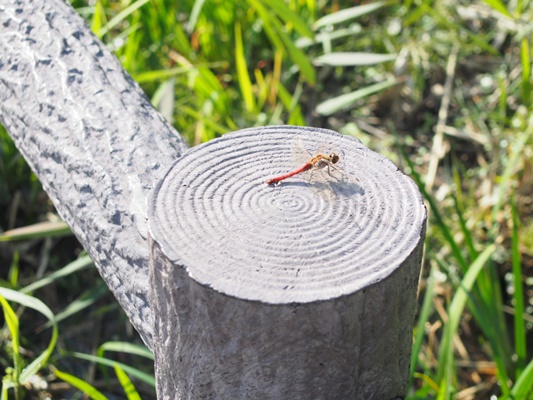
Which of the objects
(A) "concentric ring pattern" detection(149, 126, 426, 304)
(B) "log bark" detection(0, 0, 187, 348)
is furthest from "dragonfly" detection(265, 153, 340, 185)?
(B) "log bark" detection(0, 0, 187, 348)


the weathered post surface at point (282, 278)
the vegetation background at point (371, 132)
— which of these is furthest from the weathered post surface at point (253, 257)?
the vegetation background at point (371, 132)

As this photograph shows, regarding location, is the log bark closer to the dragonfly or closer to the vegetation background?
the dragonfly

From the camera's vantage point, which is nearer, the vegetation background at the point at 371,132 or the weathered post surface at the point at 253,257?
the weathered post surface at the point at 253,257

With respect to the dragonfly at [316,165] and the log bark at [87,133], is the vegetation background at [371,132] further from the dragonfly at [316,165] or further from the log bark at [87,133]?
the dragonfly at [316,165]

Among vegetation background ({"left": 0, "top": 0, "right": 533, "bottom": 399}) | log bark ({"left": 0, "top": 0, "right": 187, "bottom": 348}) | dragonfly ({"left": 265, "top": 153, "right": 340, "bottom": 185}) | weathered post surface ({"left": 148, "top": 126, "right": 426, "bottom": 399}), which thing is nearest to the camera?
weathered post surface ({"left": 148, "top": 126, "right": 426, "bottom": 399})

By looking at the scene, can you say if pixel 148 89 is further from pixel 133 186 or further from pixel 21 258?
pixel 133 186

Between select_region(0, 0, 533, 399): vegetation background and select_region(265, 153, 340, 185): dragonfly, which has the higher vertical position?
select_region(265, 153, 340, 185): dragonfly

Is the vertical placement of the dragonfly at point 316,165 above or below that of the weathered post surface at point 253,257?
above

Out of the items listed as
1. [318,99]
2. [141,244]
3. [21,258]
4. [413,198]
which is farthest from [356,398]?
[318,99]
